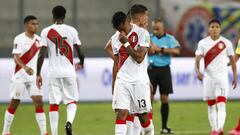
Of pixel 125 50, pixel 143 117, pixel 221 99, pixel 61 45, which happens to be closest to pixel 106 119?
pixel 221 99

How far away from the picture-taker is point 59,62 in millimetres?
15383

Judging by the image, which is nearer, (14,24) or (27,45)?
(27,45)

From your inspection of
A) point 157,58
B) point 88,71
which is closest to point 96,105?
point 88,71

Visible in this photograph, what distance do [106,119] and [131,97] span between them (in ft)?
25.8

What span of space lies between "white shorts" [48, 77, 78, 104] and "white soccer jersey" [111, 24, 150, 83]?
2.69 m

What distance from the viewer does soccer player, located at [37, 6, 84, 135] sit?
1526 cm

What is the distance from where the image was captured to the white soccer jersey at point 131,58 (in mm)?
12859

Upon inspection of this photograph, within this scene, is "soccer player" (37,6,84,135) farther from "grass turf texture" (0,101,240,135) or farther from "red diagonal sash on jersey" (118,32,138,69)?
"red diagonal sash on jersey" (118,32,138,69)

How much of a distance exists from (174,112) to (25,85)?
23.4 ft

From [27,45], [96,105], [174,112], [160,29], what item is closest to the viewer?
[27,45]

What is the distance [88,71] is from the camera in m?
25.4

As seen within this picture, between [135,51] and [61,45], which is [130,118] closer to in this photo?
[135,51]

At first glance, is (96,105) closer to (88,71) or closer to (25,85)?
(88,71)

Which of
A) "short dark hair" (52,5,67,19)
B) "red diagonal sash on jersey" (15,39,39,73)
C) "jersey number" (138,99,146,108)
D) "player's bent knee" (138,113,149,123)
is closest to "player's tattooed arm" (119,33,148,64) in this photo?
"jersey number" (138,99,146,108)
